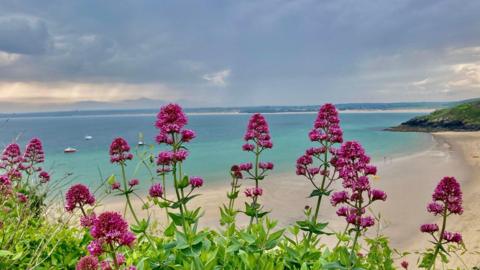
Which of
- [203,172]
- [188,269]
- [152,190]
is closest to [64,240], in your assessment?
[152,190]

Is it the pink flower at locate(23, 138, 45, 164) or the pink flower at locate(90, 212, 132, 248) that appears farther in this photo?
the pink flower at locate(23, 138, 45, 164)

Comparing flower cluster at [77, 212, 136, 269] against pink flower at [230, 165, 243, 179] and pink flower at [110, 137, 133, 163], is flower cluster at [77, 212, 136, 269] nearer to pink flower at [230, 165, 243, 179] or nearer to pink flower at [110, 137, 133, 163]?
pink flower at [110, 137, 133, 163]

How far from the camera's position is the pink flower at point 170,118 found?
3.69 meters

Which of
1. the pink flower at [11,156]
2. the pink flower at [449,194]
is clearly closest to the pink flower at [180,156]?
the pink flower at [449,194]

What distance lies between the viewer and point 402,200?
78.0 ft

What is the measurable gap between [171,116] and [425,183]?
29364mm

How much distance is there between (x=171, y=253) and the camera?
374 centimetres

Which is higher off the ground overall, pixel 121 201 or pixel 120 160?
pixel 120 160

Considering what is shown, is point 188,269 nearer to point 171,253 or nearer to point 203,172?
point 171,253

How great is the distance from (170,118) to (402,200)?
23308 mm

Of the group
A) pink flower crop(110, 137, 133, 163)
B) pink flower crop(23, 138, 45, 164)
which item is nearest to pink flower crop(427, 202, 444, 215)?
pink flower crop(110, 137, 133, 163)

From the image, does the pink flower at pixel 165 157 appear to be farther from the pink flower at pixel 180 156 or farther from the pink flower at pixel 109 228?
the pink flower at pixel 109 228

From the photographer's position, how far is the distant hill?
259 ft

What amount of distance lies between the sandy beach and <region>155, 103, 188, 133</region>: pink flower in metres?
4.51
